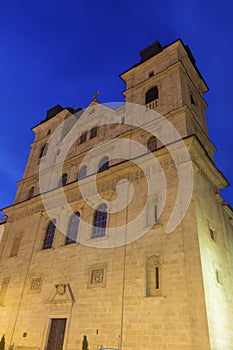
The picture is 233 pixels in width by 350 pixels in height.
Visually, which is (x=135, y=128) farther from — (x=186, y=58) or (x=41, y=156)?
(x=41, y=156)

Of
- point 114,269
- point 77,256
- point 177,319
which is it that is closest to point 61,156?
point 77,256

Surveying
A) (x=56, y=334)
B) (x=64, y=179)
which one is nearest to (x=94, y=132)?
(x=64, y=179)

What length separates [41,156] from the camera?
924 inches

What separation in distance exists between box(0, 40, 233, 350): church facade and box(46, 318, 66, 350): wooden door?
0.17 ft

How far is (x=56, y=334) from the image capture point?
12.7 meters

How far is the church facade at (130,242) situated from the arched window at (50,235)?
128 millimetres

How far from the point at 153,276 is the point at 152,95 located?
12.1 m

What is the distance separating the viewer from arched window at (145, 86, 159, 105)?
18022mm

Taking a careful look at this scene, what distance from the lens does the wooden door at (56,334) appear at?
12352 mm

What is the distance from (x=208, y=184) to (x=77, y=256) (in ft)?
26.2

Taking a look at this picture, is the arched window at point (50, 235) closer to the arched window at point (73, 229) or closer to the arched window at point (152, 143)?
the arched window at point (73, 229)

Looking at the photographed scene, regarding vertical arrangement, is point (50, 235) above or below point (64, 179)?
below

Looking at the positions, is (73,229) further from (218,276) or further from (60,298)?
(218,276)

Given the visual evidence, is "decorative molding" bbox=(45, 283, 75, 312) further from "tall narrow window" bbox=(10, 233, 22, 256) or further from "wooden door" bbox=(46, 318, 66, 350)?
"tall narrow window" bbox=(10, 233, 22, 256)
